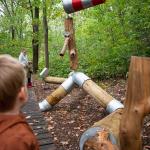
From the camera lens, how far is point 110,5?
15156mm

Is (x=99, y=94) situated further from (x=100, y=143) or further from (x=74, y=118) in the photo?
(x=100, y=143)

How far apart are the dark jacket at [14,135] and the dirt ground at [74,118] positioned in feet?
9.64

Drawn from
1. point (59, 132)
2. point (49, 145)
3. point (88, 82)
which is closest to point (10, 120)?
point (49, 145)

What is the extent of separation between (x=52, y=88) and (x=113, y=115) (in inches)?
273

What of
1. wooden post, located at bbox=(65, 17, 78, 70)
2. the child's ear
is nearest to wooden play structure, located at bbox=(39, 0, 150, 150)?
wooden post, located at bbox=(65, 17, 78, 70)

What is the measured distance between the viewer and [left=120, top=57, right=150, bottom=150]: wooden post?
3.29m

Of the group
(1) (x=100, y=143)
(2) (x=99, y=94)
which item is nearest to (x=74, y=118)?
(2) (x=99, y=94)

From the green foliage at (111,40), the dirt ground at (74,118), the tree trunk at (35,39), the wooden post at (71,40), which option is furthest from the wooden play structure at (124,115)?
the tree trunk at (35,39)

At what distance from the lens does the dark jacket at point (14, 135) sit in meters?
2.10

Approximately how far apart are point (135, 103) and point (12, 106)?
5.13ft

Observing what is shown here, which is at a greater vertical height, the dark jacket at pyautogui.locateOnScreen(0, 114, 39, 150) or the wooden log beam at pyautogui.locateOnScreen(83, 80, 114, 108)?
the dark jacket at pyautogui.locateOnScreen(0, 114, 39, 150)

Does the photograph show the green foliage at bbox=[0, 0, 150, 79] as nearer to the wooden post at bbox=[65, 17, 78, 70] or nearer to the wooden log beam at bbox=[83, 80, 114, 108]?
the wooden post at bbox=[65, 17, 78, 70]

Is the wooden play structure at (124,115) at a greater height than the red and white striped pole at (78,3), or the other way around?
the red and white striped pole at (78,3)

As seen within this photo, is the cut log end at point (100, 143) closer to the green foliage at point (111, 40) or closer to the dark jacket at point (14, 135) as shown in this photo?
the dark jacket at point (14, 135)
